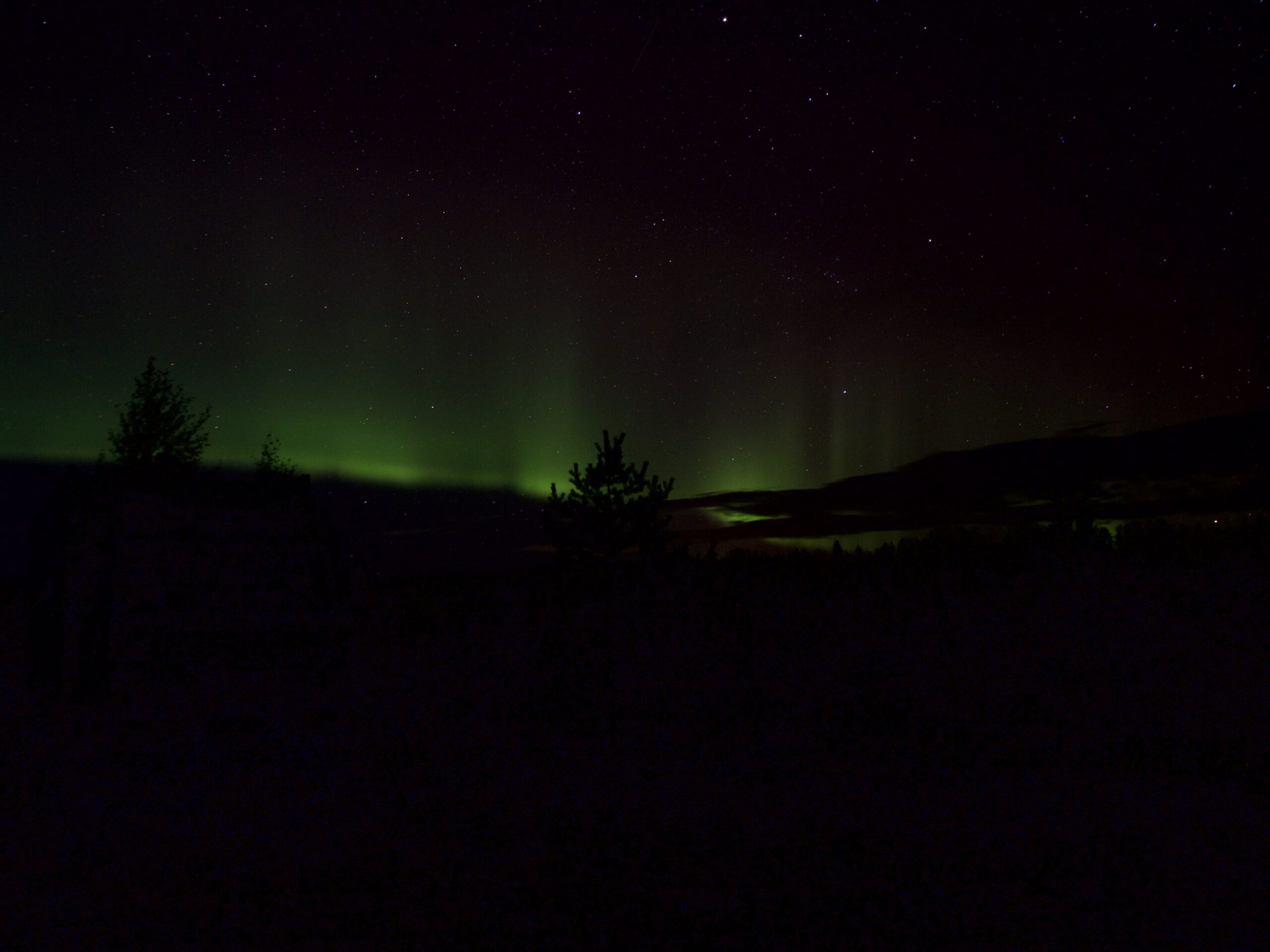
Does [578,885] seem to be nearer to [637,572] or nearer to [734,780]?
[734,780]

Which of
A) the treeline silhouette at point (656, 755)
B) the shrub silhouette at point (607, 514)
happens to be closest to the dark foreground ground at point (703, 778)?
the treeline silhouette at point (656, 755)

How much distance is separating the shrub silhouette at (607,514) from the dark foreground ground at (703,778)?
17474 mm

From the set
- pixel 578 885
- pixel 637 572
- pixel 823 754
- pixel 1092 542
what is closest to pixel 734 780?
pixel 823 754

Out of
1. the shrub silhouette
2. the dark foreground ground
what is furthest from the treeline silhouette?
the shrub silhouette

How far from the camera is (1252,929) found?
189 inches

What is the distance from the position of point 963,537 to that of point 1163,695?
3437 centimetres

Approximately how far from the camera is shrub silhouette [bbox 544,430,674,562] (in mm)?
35219

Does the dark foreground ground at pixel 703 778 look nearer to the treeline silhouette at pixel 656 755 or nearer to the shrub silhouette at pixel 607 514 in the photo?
the treeline silhouette at pixel 656 755

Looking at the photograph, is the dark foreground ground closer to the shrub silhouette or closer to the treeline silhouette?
the treeline silhouette

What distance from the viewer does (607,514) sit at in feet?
117

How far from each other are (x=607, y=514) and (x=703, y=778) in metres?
27.4

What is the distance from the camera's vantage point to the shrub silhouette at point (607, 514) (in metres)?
35.2

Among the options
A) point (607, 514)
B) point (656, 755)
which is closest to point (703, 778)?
point (656, 755)

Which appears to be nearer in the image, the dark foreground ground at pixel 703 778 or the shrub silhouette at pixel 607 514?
the dark foreground ground at pixel 703 778
